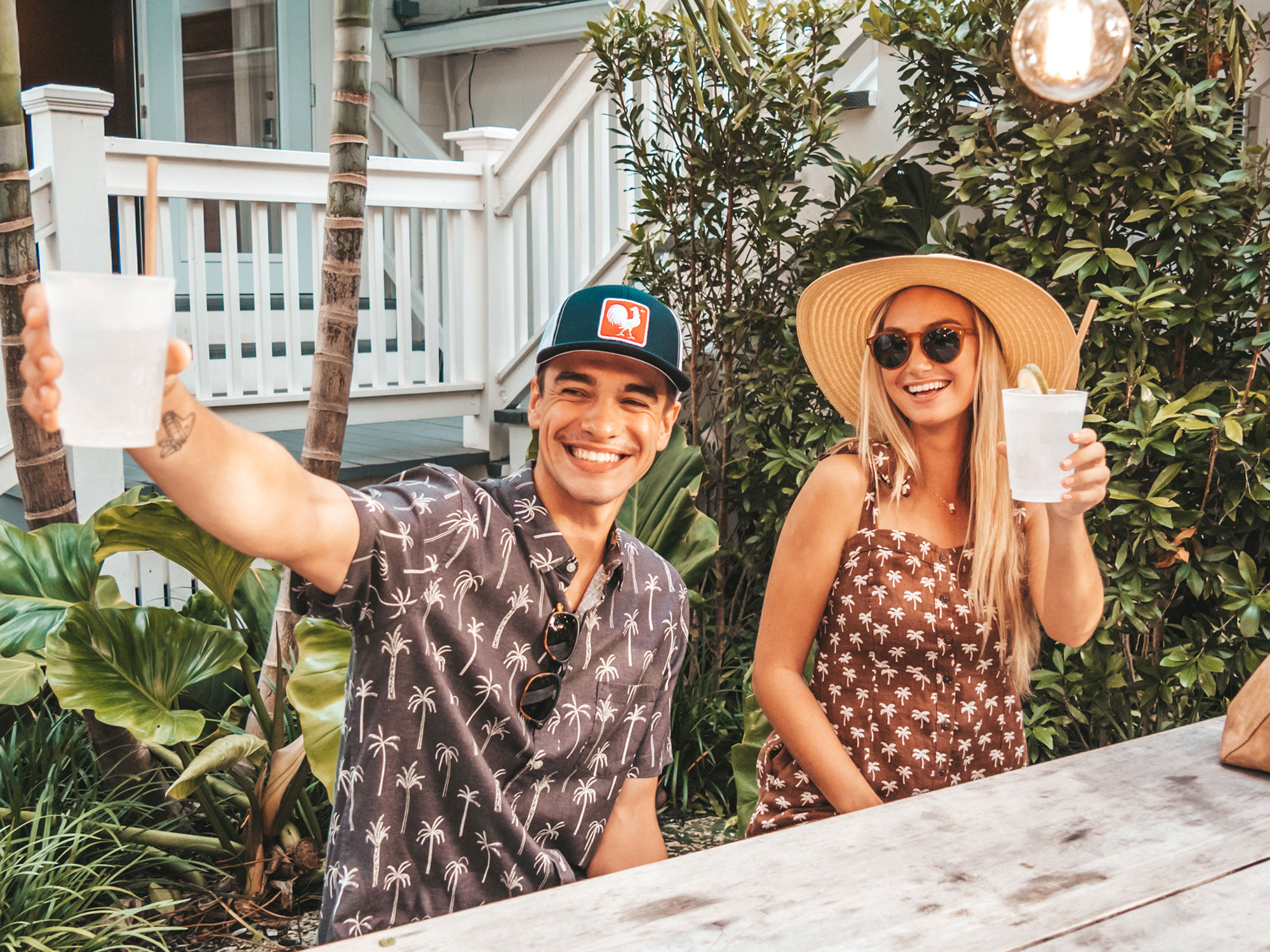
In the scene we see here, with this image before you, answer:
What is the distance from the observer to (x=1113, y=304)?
9.62 feet

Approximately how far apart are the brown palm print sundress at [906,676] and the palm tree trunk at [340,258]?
1.36m

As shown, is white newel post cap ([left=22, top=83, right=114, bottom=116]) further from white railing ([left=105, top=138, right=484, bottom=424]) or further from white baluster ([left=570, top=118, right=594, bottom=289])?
white baluster ([left=570, top=118, right=594, bottom=289])

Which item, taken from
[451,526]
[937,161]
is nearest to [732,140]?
[937,161]

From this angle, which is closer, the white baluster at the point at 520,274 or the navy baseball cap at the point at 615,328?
the navy baseball cap at the point at 615,328

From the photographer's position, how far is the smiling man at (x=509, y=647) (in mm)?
1495

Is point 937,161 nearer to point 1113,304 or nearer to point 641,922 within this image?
point 1113,304

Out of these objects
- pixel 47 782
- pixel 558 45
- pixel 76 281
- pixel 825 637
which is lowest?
pixel 47 782

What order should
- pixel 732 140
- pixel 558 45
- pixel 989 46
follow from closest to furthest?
1. pixel 989 46
2. pixel 732 140
3. pixel 558 45

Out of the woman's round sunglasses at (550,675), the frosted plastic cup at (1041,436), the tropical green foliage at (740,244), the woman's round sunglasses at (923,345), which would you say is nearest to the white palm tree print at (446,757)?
the woman's round sunglasses at (550,675)

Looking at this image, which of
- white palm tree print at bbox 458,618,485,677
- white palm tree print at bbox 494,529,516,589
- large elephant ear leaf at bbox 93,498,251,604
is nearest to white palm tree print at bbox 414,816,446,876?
white palm tree print at bbox 458,618,485,677

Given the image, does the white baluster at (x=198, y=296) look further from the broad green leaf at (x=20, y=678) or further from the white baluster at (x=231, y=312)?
the broad green leaf at (x=20, y=678)

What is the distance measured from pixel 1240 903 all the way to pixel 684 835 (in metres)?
2.23

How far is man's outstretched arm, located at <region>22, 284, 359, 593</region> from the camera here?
95 centimetres

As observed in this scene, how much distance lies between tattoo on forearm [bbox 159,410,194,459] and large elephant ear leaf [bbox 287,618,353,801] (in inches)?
58.5
